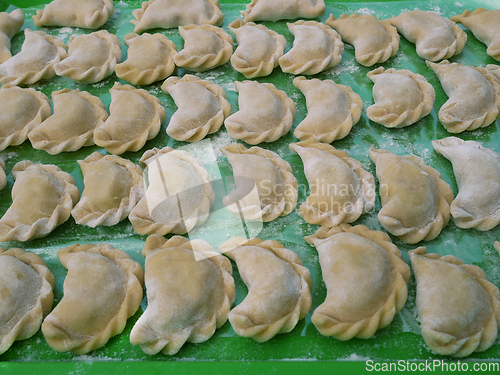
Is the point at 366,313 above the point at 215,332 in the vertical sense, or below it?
above

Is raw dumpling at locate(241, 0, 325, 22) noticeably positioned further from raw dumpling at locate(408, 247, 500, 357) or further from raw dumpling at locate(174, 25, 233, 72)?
raw dumpling at locate(408, 247, 500, 357)

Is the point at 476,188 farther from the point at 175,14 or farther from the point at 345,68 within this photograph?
the point at 175,14

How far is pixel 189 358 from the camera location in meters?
1.67

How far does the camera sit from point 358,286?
1695 mm

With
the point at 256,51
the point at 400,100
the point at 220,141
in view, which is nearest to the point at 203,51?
the point at 256,51

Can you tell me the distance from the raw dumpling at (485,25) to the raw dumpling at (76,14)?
2.55m

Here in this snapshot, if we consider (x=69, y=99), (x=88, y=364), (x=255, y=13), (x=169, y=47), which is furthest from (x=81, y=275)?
(x=255, y=13)

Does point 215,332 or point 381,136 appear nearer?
point 215,332

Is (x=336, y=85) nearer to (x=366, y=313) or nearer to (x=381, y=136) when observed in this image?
(x=381, y=136)

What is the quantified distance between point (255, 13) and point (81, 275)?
2.19 meters

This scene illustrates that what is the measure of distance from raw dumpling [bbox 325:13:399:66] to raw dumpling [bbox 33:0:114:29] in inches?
65.0

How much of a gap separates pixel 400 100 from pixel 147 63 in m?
1.59

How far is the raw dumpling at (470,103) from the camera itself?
2357mm

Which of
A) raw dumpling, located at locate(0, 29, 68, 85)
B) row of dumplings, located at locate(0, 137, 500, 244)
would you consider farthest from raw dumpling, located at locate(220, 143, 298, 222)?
raw dumpling, located at locate(0, 29, 68, 85)
